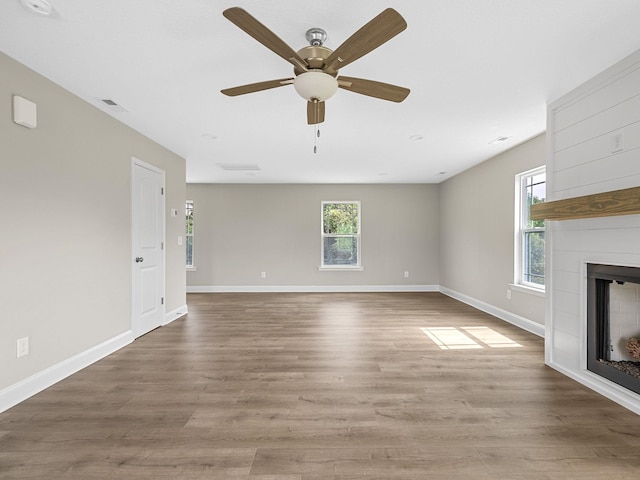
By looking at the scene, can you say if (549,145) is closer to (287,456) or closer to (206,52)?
(206,52)

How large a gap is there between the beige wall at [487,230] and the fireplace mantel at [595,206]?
1.50 m

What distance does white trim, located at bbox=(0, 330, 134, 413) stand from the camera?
7.41 feet

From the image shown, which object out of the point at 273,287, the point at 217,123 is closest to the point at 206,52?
the point at 217,123

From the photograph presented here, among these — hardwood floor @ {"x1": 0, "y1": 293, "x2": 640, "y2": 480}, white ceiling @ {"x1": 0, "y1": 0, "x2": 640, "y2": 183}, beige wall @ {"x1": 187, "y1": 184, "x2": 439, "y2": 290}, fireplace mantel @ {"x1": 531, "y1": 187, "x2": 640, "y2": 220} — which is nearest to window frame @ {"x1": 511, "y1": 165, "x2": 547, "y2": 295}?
white ceiling @ {"x1": 0, "y1": 0, "x2": 640, "y2": 183}

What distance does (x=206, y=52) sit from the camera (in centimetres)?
222

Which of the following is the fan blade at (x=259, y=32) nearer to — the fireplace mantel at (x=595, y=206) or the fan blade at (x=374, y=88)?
the fan blade at (x=374, y=88)

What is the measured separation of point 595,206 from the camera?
2.26m

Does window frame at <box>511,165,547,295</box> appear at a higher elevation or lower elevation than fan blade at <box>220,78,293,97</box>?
lower

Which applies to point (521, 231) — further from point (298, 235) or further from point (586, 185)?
point (298, 235)

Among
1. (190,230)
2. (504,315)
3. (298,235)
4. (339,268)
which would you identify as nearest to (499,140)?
(504,315)

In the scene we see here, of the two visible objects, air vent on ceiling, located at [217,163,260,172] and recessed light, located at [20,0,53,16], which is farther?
air vent on ceiling, located at [217,163,260,172]

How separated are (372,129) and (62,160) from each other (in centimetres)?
295

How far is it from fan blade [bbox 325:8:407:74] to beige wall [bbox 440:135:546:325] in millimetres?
3118

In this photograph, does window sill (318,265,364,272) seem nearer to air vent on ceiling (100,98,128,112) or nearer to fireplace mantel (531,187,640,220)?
fireplace mantel (531,187,640,220)
